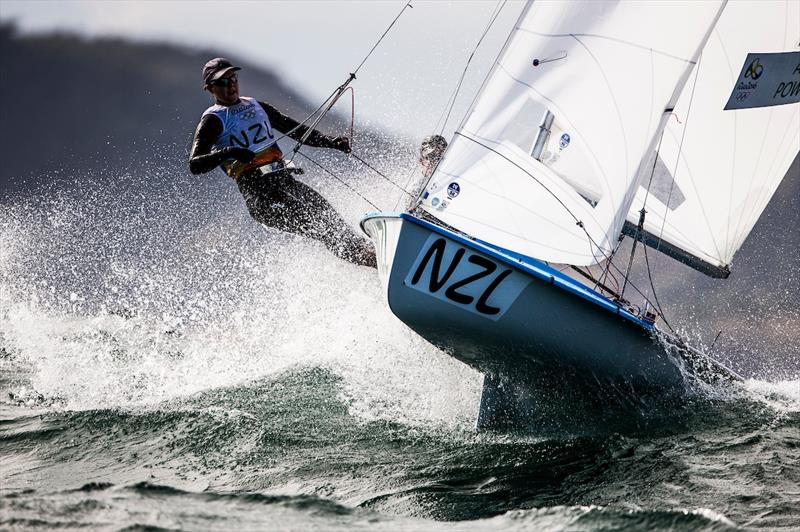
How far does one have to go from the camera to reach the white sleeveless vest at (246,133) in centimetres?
573

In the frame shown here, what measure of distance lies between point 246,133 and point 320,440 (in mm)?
2128

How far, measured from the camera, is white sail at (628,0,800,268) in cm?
631

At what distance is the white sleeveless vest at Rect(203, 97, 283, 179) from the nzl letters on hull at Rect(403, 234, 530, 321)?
5.47ft

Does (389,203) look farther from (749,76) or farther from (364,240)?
(749,76)

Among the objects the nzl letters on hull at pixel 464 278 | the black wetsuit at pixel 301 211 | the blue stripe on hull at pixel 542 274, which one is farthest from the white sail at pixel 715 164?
the black wetsuit at pixel 301 211

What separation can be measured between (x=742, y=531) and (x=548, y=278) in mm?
1739

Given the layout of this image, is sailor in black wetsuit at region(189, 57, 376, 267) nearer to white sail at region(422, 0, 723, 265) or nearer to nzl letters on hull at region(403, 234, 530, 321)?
white sail at region(422, 0, 723, 265)

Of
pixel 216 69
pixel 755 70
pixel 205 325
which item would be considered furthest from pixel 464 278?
pixel 205 325

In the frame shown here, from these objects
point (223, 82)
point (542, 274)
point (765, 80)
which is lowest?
point (542, 274)

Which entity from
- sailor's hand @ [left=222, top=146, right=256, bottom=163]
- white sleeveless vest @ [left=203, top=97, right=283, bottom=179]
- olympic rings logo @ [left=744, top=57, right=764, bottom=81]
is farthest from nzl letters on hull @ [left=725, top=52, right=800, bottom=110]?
sailor's hand @ [left=222, top=146, right=256, bottom=163]

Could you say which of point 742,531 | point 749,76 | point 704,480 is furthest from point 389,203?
point 742,531

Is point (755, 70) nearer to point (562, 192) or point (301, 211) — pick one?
point (562, 192)

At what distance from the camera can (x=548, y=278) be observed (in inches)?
185

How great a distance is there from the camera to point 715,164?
21.3ft
